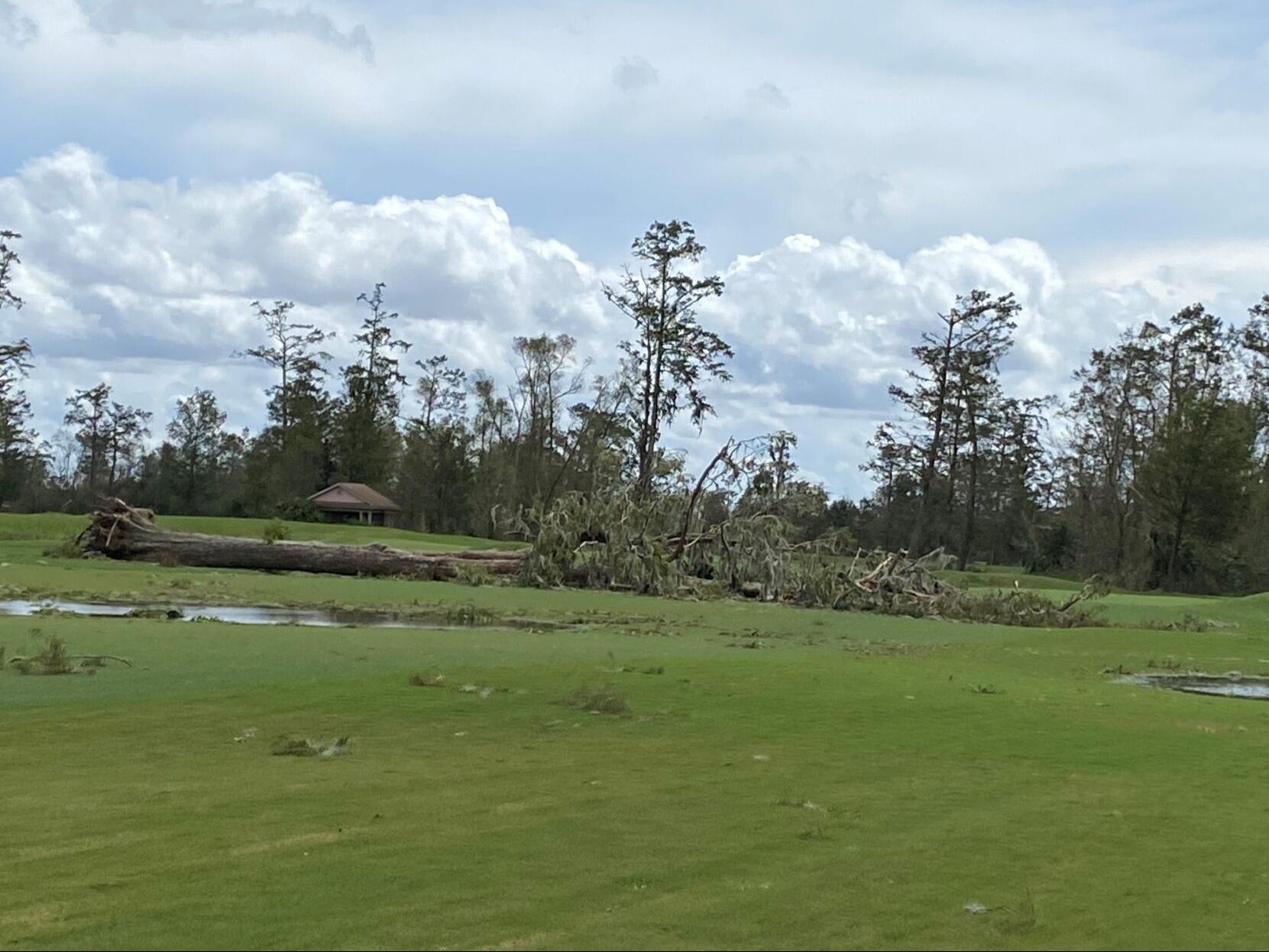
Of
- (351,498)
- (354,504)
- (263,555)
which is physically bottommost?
(263,555)

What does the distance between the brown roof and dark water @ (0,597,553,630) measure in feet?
154

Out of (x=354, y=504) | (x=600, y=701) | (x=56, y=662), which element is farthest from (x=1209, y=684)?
(x=354, y=504)

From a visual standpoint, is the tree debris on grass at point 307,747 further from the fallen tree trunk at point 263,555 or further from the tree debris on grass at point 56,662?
the fallen tree trunk at point 263,555

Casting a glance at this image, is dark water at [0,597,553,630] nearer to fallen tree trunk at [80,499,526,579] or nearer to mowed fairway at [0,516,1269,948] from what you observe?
mowed fairway at [0,516,1269,948]

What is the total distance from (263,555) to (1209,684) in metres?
19.4

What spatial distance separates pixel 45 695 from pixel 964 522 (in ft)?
182

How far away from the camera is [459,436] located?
74625 mm

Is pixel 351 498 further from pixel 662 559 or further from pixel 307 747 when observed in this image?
pixel 307 747

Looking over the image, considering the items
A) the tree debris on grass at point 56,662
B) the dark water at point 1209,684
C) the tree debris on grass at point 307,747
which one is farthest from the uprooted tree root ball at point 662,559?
the tree debris on grass at point 307,747

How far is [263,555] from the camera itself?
29125 mm

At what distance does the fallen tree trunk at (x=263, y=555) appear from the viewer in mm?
28562

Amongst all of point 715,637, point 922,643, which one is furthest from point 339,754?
point 922,643

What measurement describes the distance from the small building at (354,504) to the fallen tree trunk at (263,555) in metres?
36.4

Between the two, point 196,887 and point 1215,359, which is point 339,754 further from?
point 1215,359
